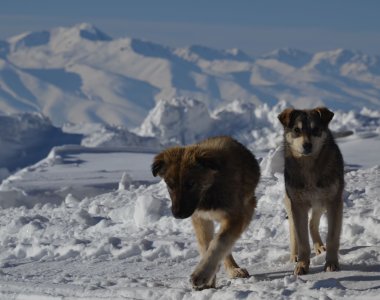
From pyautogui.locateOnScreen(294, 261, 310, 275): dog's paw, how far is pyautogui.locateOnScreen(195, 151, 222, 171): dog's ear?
152 centimetres

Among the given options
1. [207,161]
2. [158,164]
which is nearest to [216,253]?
[207,161]

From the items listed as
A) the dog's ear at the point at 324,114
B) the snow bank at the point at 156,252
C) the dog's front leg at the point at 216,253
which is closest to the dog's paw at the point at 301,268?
the snow bank at the point at 156,252

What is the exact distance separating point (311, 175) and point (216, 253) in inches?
56.9

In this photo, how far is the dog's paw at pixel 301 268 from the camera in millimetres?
8211

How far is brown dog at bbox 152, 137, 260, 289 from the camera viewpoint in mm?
7297

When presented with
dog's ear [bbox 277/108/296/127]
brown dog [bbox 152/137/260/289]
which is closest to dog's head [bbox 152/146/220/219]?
brown dog [bbox 152/137/260/289]

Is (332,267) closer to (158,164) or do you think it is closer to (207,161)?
(207,161)

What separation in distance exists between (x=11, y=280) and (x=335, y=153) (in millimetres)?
4353

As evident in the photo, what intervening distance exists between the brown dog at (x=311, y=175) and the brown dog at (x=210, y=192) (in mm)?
498

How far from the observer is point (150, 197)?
587 inches

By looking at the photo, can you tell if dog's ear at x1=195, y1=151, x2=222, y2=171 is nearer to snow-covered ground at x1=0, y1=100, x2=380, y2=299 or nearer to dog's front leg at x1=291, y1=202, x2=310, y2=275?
snow-covered ground at x1=0, y1=100, x2=380, y2=299

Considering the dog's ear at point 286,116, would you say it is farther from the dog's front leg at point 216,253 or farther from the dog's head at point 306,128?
the dog's front leg at point 216,253

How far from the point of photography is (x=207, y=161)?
745 centimetres

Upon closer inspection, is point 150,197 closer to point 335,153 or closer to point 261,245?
point 261,245
